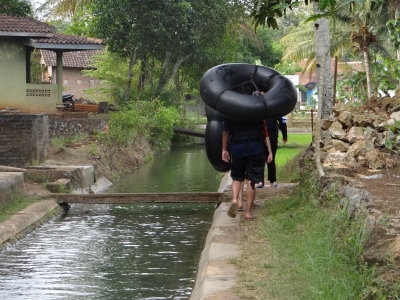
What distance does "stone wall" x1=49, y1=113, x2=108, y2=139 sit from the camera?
24.8 metres

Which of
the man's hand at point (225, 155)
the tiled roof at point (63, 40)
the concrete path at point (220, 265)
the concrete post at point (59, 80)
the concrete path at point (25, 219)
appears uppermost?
the tiled roof at point (63, 40)

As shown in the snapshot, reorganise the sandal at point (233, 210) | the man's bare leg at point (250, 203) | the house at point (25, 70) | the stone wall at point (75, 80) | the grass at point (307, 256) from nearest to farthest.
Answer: the grass at point (307, 256)
the sandal at point (233, 210)
the man's bare leg at point (250, 203)
the house at point (25, 70)
the stone wall at point (75, 80)

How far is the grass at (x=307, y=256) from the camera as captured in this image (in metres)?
6.52

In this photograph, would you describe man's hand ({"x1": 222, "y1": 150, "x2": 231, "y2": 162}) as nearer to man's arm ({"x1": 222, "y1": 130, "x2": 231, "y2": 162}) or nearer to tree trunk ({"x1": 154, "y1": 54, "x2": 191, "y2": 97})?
man's arm ({"x1": 222, "y1": 130, "x2": 231, "y2": 162})

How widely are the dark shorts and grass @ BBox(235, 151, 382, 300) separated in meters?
0.60

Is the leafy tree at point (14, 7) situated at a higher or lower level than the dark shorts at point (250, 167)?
higher

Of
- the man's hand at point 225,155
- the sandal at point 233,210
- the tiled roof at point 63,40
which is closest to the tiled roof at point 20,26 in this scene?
the tiled roof at point 63,40

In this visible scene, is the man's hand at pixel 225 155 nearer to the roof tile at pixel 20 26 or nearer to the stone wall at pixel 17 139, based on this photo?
the stone wall at pixel 17 139

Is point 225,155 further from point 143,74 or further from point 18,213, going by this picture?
point 143,74

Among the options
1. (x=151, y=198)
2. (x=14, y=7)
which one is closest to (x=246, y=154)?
(x=151, y=198)

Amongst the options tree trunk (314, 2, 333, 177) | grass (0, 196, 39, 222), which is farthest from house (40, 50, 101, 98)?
grass (0, 196, 39, 222)

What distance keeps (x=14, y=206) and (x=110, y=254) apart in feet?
10.4

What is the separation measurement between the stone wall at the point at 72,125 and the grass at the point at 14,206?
10.2 metres

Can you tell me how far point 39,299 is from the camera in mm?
8383
